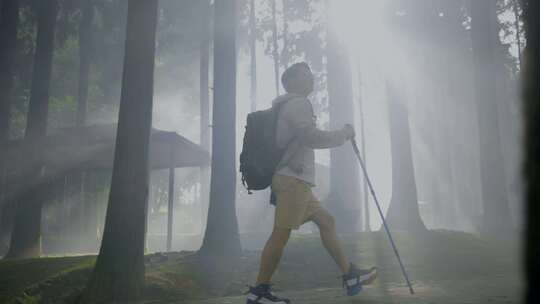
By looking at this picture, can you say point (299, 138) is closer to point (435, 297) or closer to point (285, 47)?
point (435, 297)

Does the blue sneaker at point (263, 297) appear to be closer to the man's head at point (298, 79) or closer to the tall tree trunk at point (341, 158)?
the man's head at point (298, 79)

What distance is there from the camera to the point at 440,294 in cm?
568

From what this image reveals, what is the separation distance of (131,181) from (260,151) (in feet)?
11.5

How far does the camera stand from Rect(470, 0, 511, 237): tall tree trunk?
52.6 feet

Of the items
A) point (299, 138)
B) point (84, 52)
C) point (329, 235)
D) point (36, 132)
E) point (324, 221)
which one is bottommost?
point (329, 235)

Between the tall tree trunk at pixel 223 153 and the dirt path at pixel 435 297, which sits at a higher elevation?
the tall tree trunk at pixel 223 153

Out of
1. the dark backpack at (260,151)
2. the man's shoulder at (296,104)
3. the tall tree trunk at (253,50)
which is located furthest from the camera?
the tall tree trunk at (253,50)

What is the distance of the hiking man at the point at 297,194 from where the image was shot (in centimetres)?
458

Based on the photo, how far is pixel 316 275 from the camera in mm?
→ 9203

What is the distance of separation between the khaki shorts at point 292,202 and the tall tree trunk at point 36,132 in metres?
12.1

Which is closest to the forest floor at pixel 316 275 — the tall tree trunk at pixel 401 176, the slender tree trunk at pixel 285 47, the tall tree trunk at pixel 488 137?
the tall tree trunk at pixel 401 176

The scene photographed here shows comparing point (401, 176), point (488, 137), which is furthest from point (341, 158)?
point (488, 137)

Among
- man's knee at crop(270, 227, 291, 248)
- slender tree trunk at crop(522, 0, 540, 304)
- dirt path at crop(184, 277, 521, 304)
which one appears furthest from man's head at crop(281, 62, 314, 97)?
slender tree trunk at crop(522, 0, 540, 304)

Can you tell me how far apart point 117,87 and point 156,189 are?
1255 cm
